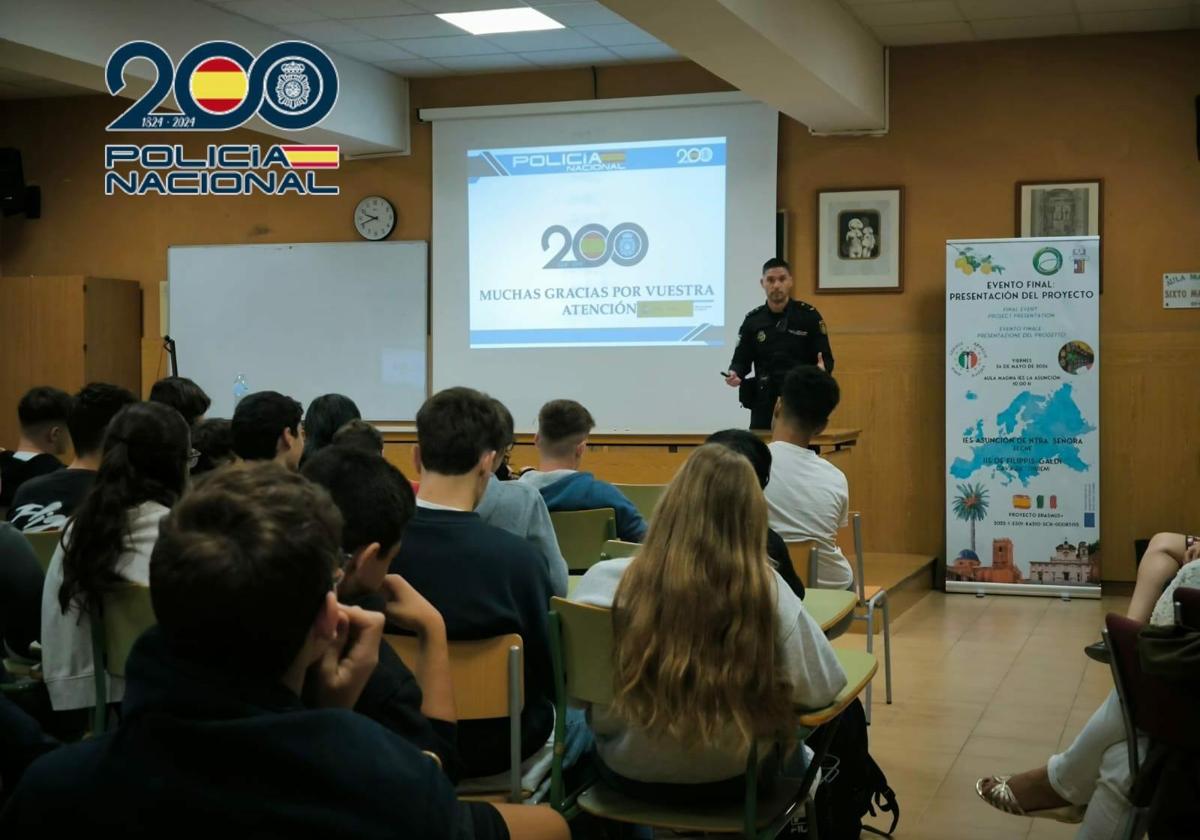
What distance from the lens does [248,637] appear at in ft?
3.69

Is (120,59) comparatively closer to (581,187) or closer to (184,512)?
(581,187)

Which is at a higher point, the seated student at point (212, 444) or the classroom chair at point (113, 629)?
the seated student at point (212, 444)

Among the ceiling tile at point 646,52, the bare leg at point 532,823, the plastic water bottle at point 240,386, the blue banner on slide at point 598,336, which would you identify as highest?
the ceiling tile at point 646,52

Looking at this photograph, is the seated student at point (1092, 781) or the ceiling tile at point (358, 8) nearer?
→ the seated student at point (1092, 781)

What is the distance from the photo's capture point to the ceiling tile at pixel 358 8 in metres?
7.36

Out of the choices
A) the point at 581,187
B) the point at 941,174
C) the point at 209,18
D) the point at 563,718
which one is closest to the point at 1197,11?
the point at 941,174

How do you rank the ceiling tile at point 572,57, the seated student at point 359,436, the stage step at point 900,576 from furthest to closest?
the ceiling tile at point 572,57 → the stage step at point 900,576 → the seated student at point 359,436

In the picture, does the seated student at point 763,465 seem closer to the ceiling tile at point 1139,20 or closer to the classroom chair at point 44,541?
the classroom chair at point 44,541

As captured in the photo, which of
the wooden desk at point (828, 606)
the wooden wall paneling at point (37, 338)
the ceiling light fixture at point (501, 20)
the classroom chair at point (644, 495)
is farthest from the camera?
the wooden wall paneling at point (37, 338)

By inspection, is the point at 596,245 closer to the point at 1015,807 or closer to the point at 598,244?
the point at 598,244

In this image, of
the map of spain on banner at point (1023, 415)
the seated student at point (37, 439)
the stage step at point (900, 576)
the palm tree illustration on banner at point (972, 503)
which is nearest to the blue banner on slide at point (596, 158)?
the map of spain on banner at point (1023, 415)

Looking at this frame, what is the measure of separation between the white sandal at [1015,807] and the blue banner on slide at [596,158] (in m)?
6.02

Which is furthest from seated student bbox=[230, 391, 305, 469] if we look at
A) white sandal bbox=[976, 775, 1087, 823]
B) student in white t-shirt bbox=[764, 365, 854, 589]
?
white sandal bbox=[976, 775, 1087, 823]

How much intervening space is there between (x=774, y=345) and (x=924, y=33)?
2224 mm
